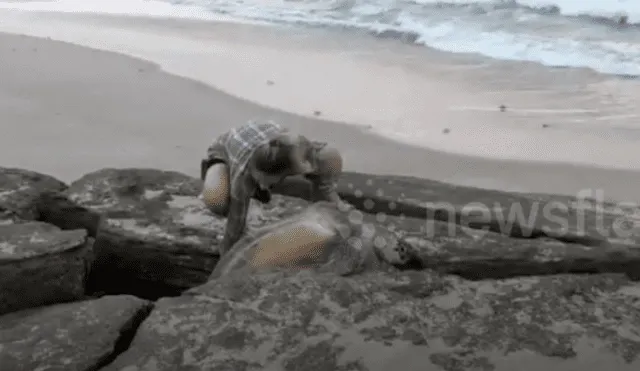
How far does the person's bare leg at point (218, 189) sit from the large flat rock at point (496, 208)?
630 mm

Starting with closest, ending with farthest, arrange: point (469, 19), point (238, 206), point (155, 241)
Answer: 1. point (238, 206)
2. point (155, 241)
3. point (469, 19)

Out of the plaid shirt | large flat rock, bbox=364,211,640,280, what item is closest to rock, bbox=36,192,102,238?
the plaid shirt

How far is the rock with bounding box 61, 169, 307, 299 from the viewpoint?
279 cm

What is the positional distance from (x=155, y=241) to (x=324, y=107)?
3.18 meters

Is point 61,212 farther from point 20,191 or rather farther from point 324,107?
point 324,107

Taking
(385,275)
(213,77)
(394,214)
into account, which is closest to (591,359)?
(385,275)

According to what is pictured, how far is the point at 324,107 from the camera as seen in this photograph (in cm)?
583

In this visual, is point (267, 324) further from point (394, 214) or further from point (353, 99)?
point (353, 99)

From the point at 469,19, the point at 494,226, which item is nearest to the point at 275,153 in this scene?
the point at 494,226

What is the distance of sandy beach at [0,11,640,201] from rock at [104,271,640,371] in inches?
92.1

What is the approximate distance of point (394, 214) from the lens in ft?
10.2

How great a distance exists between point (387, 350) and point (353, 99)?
4239mm

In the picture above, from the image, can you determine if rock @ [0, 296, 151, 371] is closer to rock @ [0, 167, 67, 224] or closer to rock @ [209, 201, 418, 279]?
rock @ [209, 201, 418, 279]

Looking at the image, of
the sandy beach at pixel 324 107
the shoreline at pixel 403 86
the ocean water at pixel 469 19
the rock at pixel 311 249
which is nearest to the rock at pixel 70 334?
the rock at pixel 311 249
